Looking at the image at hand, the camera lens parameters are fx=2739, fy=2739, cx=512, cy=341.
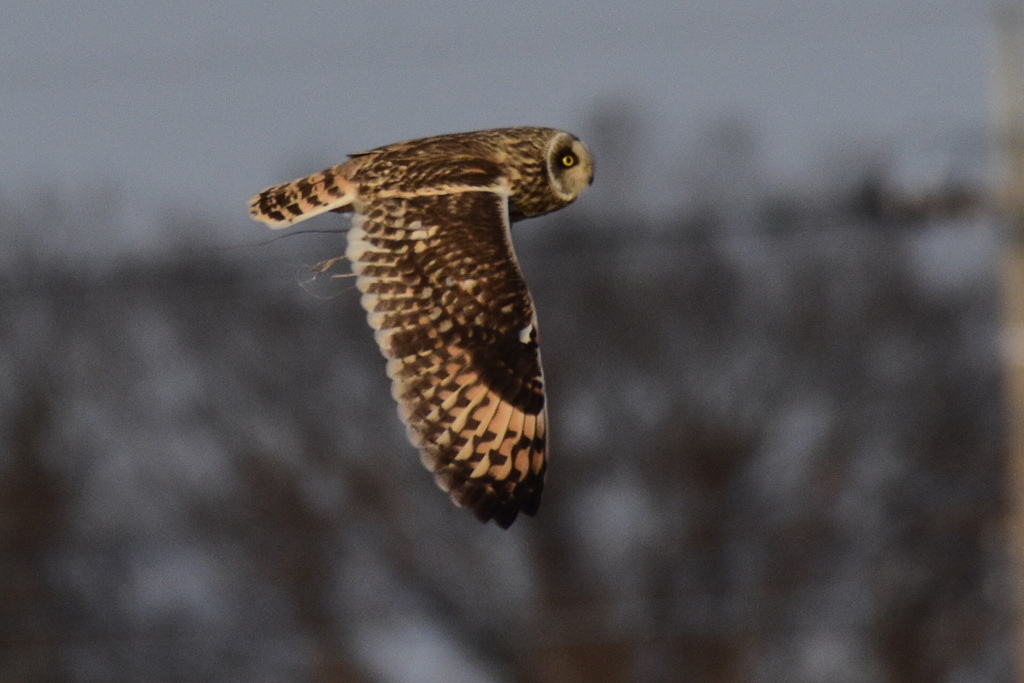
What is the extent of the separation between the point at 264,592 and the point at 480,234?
1852cm

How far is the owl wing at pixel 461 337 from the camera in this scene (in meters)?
6.80

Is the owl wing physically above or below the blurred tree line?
above

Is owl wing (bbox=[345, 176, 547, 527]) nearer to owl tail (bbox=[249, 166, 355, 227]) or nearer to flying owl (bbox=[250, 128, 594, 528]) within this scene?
flying owl (bbox=[250, 128, 594, 528])

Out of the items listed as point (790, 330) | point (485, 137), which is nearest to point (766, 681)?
point (790, 330)

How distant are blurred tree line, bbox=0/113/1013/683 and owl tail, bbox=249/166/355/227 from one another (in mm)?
14109

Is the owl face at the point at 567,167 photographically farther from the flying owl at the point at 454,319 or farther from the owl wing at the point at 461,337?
the owl wing at the point at 461,337

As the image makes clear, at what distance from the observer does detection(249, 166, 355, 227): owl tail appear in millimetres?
7055

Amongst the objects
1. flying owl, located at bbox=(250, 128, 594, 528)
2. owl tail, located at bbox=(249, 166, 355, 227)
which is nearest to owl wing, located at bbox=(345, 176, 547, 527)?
flying owl, located at bbox=(250, 128, 594, 528)

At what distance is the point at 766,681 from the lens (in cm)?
2372

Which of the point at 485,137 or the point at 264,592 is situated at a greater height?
the point at 485,137

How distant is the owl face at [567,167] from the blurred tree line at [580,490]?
1367 centimetres

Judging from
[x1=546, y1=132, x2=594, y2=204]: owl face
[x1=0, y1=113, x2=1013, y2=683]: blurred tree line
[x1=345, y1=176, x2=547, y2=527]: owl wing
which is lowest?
[x1=0, y1=113, x2=1013, y2=683]: blurred tree line

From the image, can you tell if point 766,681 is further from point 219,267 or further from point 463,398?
point 463,398

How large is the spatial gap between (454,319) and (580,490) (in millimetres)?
18052
